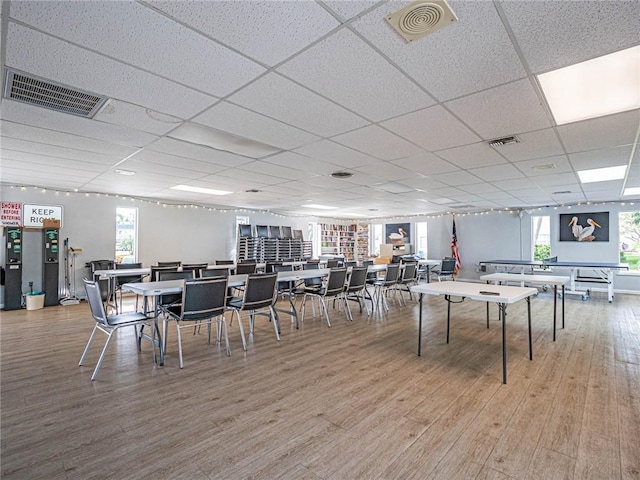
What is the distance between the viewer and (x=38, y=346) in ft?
12.8

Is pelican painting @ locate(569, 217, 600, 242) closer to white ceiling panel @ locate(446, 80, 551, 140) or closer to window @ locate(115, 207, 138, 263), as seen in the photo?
white ceiling panel @ locate(446, 80, 551, 140)

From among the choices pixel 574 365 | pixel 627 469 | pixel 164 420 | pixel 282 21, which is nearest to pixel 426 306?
pixel 574 365

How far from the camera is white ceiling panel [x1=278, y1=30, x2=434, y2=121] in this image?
199 cm

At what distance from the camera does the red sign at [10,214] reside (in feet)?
20.3

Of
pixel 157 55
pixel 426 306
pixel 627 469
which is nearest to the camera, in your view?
pixel 627 469

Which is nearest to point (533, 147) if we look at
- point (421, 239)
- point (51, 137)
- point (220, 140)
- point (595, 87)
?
point (595, 87)

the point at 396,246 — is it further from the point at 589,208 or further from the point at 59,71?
the point at 59,71

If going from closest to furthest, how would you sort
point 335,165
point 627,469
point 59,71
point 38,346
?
point 627,469 → point 59,71 → point 38,346 → point 335,165

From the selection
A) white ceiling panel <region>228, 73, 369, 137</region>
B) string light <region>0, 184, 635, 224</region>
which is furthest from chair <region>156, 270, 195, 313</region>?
string light <region>0, 184, 635, 224</region>

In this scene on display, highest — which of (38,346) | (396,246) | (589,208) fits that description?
(589,208)

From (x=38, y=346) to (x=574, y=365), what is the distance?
241 inches

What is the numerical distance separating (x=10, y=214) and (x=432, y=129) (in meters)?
7.89

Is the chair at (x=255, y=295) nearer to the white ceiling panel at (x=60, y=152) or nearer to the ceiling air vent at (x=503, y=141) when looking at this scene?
the white ceiling panel at (x=60, y=152)

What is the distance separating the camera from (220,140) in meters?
3.66
